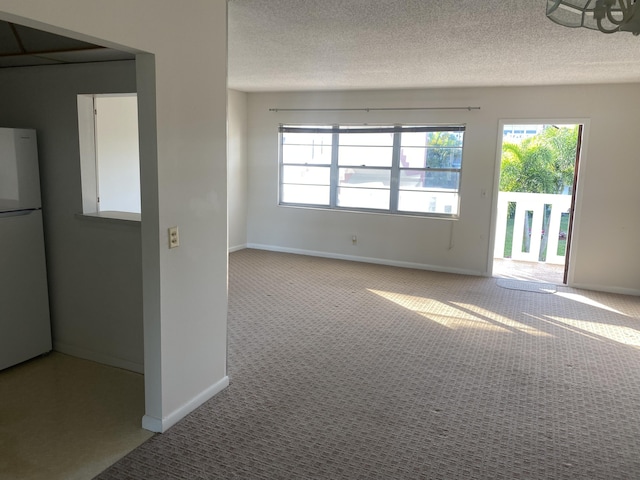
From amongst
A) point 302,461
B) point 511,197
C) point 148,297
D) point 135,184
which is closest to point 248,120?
point 135,184

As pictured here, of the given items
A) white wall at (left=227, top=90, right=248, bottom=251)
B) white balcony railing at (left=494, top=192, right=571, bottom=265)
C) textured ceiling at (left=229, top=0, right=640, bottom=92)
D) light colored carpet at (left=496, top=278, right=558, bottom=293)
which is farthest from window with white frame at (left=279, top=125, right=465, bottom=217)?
white balcony railing at (left=494, top=192, right=571, bottom=265)

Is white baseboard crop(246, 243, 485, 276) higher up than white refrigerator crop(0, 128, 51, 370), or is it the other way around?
white refrigerator crop(0, 128, 51, 370)

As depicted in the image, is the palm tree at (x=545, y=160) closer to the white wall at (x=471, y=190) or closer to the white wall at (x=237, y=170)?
the white wall at (x=471, y=190)

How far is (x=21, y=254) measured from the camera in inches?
124

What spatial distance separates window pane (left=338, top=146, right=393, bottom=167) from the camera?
6605 millimetres

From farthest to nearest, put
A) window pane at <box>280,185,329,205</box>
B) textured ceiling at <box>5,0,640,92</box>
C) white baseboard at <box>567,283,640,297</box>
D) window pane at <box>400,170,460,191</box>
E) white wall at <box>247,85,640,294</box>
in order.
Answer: window pane at <box>280,185,329,205</box> → window pane at <box>400,170,460,191</box> → white baseboard at <box>567,283,640,297</box> → white wall at <box>247,85,640,294</box> → textured ceiling at <box>5,0,640,92</box>

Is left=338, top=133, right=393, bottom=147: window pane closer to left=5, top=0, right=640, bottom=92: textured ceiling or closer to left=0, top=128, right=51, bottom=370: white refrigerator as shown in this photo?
left=5, top=0, right=640, bottom=92: textured ceiling

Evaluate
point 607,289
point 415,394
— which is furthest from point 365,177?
point 415,394

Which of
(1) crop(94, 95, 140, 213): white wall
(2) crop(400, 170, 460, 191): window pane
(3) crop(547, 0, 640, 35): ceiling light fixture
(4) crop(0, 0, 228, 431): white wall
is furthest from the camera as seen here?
(2) crop(400, 170, 460, 191): window pane

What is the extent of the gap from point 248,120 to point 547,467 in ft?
20.2

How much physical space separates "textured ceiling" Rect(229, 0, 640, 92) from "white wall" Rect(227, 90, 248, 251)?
4.73ft

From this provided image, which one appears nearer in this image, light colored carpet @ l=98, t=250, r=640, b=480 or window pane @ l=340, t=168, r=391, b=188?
light colored carpet @ l=98, t=250, r=640, b=480

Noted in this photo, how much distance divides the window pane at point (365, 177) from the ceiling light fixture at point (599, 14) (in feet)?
15.7

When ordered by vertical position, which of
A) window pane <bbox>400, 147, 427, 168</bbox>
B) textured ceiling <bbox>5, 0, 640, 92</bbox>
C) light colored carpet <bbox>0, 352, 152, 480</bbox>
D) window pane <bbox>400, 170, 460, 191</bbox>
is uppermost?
textured ceiling <bbox>5, 0, 640, 92</bbox>
